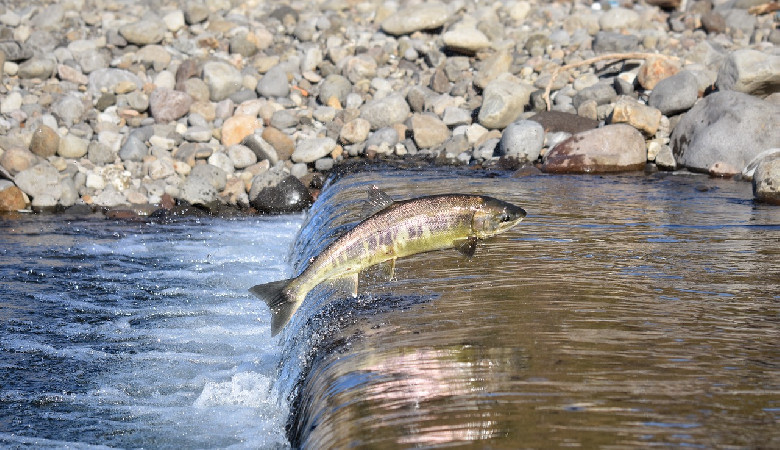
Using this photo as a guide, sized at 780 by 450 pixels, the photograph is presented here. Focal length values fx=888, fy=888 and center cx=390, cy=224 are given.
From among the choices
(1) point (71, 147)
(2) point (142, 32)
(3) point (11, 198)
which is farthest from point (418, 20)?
(3) point (11, 198)

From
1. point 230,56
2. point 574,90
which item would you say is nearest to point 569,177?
point 574,90

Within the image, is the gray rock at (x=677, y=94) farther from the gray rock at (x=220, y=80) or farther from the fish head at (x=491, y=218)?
the fish head at (x=491, y=218)

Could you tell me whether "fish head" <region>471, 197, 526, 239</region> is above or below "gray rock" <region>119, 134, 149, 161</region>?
above

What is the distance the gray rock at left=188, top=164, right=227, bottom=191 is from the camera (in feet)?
44.1

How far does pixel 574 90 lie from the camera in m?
15.4

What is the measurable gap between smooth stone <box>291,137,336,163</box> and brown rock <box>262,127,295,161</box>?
0.40 ft

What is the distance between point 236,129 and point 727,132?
757 centimetres

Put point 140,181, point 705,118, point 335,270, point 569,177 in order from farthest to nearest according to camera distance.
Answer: point 140,181, point 705,118, point 569,177, point 335,270

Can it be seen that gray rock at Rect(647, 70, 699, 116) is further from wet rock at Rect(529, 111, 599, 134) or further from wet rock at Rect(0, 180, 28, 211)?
wet rock at Rect(0, 180, 28, 211)

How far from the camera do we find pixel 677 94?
1359 centimetres

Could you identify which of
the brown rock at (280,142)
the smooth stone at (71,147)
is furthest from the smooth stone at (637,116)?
the smooth stone at (71,147)

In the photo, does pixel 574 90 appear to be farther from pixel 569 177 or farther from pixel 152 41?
pixel 152 41

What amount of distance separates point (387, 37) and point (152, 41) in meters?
4.70

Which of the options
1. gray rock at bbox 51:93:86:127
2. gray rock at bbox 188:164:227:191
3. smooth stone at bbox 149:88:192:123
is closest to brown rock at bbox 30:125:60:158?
gray rock at bbox 51:93:86:127
